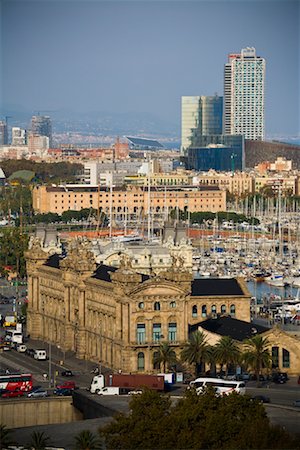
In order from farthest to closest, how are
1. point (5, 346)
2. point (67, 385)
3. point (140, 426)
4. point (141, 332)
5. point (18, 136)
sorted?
point (18, 136)
point (5, 346)
point (141, 332)
point (67, 385)
point (140, 426)

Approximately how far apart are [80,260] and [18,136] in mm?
137613

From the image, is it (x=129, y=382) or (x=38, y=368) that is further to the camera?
(x=38, y=368)

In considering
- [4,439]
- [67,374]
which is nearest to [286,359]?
[67,374]

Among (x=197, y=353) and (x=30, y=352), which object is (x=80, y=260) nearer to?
(x=30, y=352)

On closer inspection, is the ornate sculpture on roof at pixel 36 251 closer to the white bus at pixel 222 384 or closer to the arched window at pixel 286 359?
the arched window at pixel 286 359

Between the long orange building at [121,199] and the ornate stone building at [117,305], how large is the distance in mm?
61429

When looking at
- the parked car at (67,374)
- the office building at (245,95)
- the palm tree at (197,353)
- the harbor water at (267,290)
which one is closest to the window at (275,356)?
the palm tree at (197,353)

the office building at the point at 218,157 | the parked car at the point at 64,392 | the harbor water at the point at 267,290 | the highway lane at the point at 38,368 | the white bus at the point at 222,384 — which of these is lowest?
the office building at the point at 218,157

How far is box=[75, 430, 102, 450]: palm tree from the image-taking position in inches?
Answer: 949

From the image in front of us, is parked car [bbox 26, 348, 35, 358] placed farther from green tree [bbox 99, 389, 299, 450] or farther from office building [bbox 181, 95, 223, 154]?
office building [bbox 181, 95, 223, 154]

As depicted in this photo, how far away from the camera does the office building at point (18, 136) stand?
560 ft

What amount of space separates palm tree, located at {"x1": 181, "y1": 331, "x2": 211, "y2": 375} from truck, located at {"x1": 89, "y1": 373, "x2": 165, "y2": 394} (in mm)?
1558

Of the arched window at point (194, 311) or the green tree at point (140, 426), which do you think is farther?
the arched window at point (194, 311)

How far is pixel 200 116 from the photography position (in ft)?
568
